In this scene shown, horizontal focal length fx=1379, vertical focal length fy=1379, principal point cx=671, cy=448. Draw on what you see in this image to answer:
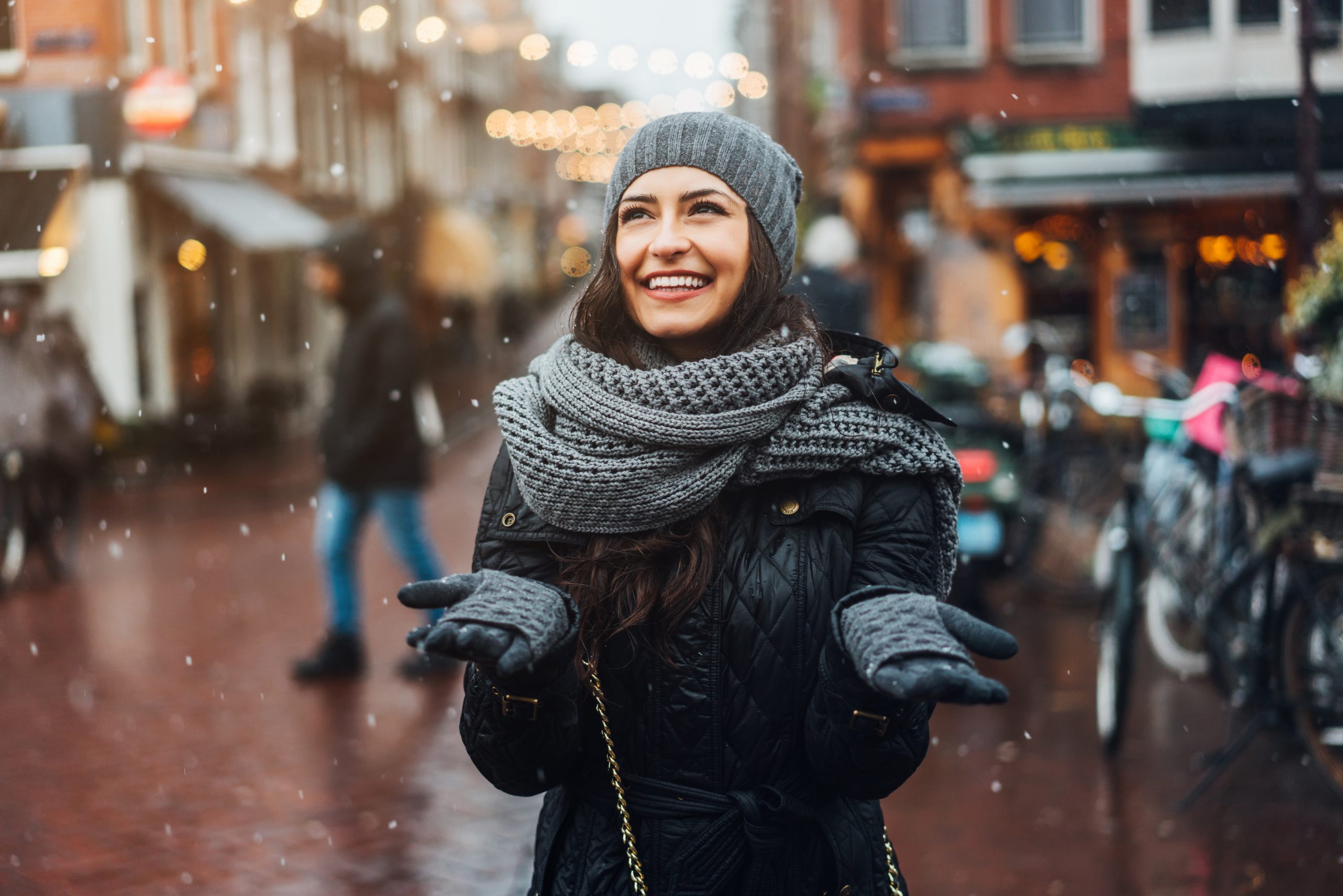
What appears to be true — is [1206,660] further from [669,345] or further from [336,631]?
[669,345]

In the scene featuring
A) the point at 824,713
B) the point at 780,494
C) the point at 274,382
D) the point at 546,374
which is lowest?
the point at 274,382

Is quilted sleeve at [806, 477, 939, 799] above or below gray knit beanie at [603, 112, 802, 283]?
below

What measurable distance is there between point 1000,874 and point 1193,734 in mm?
1637

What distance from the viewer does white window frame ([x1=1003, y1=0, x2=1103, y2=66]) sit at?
12891 mm

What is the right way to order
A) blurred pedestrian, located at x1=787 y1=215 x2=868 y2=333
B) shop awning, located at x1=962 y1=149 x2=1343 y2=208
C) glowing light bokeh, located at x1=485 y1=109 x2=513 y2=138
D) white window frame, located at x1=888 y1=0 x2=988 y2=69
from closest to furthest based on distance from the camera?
blurred pedestrian, located at x1=787 y1=215 x2=868 y2=333 → shop awning, located at x1=962 y1=149 x2=1343 y2=208 → white window frame, located at x1=888 y1=0 x2=988 y2=69 → glowing light bokeh, located at x1=485 y1=109 x2=513 y2=138

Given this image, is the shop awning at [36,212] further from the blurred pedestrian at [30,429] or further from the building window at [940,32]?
the building window at [940,32]

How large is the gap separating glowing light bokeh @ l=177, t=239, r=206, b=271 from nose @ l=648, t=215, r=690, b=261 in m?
18.4

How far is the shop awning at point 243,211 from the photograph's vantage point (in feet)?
59.2

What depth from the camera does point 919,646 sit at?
1.65 meters

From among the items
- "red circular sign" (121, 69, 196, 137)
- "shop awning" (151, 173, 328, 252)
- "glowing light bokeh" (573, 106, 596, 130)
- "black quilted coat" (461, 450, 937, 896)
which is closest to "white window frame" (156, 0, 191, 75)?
"red circular sign" (121, 69, 196, 137)

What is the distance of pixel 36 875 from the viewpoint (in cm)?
433

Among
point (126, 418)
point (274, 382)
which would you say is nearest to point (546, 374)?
point (126, 418)

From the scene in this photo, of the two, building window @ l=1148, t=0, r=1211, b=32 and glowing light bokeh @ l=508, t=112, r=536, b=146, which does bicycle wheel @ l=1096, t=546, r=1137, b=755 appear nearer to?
building window @ l=1148, t=0, r=1211, b=32

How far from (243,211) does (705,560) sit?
18562mm
